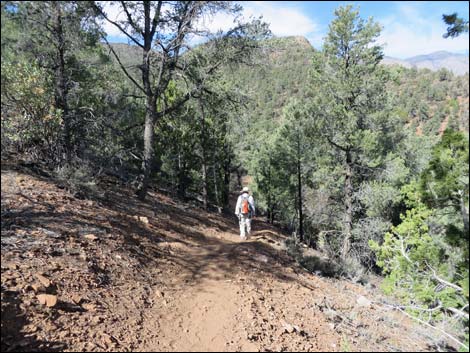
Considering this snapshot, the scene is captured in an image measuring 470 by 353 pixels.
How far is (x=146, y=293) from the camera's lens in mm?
5660

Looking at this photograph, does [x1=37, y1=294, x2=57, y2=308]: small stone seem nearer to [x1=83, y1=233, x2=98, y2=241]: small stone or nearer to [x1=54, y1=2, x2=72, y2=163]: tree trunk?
[x1=83, y1=233, x2=98, y2=241]: small stone

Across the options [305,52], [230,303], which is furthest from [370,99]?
[230,303]

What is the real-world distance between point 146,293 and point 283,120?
16962 mm

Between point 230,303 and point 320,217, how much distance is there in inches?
448

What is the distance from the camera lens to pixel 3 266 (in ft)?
15.0

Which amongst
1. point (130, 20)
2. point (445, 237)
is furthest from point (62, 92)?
point (445, 237)

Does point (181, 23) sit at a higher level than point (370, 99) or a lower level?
higher

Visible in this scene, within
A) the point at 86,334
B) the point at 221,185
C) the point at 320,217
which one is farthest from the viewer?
the point at 221,185

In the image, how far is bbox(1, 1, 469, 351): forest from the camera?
6305 millimetres

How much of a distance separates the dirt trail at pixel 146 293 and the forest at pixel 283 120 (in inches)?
37.9

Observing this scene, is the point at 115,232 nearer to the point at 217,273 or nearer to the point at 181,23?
the point at 217,273

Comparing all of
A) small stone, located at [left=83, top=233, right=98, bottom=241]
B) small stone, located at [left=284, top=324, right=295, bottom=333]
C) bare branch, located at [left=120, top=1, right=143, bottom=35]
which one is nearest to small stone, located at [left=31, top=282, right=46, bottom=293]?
small stone, located at [left=83, top=233, right=98, bottom=241]

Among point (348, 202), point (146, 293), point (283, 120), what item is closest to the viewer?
point (146, 293)

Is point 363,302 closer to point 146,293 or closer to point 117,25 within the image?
point 146,293
